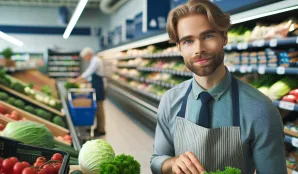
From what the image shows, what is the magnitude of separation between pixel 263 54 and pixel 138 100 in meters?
5.59

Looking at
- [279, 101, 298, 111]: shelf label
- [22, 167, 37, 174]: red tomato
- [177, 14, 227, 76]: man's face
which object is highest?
[177, 14, 227, 76]: man's face

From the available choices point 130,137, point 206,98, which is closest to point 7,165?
point 206,98

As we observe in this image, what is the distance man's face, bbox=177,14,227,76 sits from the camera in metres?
1.36

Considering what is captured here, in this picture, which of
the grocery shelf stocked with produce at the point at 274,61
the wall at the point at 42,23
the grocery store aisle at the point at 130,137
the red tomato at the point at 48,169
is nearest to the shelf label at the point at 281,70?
the grocery shelf stocked with produce at the point at 274,61

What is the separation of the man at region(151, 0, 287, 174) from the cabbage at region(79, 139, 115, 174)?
1.44ft

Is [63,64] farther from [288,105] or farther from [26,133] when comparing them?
[26,133]

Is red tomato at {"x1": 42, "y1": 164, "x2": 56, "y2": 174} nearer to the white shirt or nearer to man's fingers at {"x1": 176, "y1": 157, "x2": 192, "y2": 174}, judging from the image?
man's fingers at {"x1": 176, "y1": 157, "x2": 192, "y2": 174}

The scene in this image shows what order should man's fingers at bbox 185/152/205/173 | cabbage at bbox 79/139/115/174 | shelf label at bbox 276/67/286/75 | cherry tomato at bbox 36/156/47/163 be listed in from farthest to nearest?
shelf label at bbox 276/67/286/75
cabbage at bbox 79/139/115/174
cherry tomato at bbox 36/156/47/163
man's fingers at bbox 185/152/205/173

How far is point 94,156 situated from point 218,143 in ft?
2.53

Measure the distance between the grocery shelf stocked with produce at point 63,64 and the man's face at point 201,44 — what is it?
1906cm

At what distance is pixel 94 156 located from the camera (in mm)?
1903

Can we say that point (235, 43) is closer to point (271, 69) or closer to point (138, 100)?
point (271, 69)

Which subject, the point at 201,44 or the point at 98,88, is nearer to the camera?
the point at 201,44

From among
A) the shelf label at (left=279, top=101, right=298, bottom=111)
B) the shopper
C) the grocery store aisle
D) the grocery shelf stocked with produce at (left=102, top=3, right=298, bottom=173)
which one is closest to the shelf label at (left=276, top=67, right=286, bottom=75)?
the grocery shelf stocked with produce at (left=102, top=3, right=298, bottom=173)
